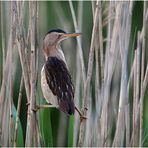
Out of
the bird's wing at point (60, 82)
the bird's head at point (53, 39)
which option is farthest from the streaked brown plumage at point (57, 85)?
the bird's head at point (53, 39)

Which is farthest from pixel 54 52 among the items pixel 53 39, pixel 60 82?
pixel 60 82

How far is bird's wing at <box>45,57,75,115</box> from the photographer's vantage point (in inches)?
94.5

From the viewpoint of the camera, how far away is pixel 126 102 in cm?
258

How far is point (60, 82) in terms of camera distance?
8.16ft

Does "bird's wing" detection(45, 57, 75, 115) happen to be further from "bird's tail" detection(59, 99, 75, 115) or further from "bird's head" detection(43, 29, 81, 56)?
"bird's head" detection(43, 29, 81, 56)

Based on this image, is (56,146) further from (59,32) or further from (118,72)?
(59,32)

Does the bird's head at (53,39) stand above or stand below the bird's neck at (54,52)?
above

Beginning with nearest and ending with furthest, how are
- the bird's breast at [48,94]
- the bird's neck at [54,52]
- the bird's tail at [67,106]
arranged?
the bird's tail at [67,106] < the bird's breast at [48,94] < the bird's neck at [54,52]

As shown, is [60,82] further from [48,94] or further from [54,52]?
[54,52]

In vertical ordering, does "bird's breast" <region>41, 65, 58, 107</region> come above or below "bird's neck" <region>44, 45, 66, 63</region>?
below

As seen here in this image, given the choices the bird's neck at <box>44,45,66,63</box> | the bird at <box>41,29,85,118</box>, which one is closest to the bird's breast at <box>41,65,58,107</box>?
the bird at <box>41,29,85,118</box>

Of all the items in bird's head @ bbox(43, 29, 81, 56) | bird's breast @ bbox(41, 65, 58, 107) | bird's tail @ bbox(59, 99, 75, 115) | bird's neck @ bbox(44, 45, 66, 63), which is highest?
bird's head @ bbox(43, 29, 81, 56)

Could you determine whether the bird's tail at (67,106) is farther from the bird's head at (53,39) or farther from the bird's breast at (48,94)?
the bird's head at (53,39)

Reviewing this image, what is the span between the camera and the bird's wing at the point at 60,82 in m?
2.40
